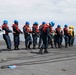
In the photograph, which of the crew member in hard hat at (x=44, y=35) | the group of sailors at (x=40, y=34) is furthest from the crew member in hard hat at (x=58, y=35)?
the crew member in hard hat at (x=44, y=35)

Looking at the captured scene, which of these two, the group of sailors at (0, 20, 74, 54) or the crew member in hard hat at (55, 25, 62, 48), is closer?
the group of sailors at (0, 20, 74, 54)

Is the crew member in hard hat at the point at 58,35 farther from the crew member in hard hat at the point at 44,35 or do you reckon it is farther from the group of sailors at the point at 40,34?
the crew member in hard hat at the point at 44,35

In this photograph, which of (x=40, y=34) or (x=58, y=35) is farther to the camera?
(x=58, y=35)

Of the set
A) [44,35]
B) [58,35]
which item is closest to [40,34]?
[44,35]

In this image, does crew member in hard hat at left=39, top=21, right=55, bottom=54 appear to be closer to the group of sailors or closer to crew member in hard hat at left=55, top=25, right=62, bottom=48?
the group of sailors

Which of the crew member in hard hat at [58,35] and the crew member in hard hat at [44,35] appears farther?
the crew member in hard hat at [58,35]

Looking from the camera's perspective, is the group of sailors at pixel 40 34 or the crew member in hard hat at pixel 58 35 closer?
the group of sailors at pixel 40 34

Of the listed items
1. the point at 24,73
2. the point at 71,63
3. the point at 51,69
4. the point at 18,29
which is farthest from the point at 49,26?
the point at 24,73

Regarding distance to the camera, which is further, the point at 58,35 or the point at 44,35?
the point at 58,35

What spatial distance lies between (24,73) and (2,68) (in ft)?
4.12

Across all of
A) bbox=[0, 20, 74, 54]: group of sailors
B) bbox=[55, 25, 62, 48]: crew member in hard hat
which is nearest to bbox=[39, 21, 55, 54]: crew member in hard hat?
bbox=[0, 20, 74, 54]: group of sailors

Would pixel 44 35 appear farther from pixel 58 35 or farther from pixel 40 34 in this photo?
pixel 58 35

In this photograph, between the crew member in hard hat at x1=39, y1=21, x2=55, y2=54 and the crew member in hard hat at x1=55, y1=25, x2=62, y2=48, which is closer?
the crew member in hard hat at x1=39, y1=21, x2=55, y2=54

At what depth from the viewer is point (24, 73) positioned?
34.0ft
